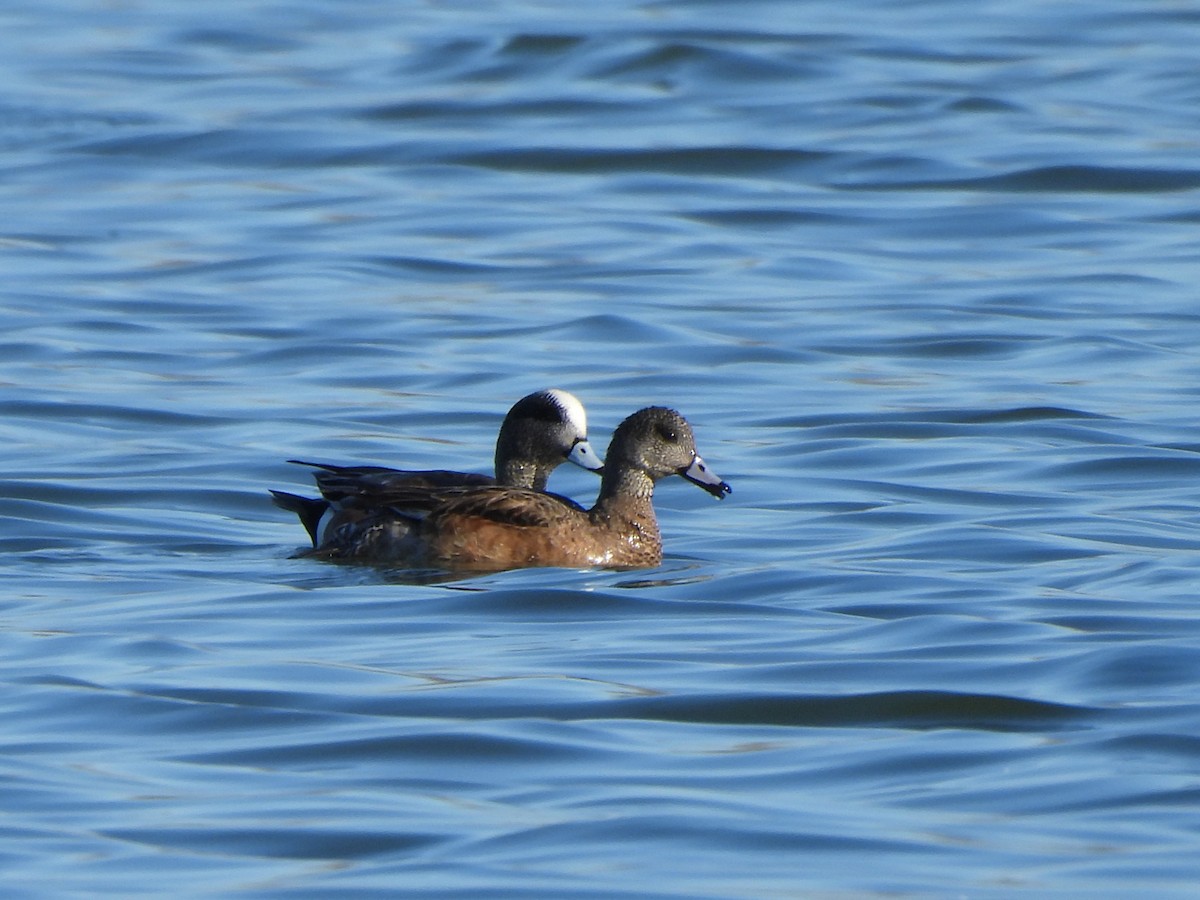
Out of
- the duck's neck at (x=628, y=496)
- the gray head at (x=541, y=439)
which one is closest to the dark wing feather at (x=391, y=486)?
the duck's neck at (x=628, y=496)

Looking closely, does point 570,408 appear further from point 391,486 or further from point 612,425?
point 612,425

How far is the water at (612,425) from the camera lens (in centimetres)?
658

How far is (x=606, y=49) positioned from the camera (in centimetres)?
2483

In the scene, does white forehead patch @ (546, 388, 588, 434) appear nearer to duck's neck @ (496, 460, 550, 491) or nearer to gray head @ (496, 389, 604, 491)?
gray head @ (496, 389, 604, 491)

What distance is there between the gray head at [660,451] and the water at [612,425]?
0.33m

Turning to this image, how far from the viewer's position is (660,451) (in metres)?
10.7

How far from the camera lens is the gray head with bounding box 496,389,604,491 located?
11.1m

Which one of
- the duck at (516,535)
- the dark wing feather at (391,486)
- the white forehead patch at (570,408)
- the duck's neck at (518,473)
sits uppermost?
the white forehead patch at (570,408)

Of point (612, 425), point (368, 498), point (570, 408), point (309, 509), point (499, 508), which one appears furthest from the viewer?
point (612, 425)

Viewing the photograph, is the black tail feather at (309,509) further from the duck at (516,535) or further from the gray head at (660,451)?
the gray head at (660,451)

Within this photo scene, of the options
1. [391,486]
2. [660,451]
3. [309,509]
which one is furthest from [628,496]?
[309,509]

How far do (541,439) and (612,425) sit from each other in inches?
78.4

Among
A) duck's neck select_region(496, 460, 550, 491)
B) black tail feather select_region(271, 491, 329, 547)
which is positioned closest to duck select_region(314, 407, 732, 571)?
black tail feather select_region(271, 491, 329, 547)

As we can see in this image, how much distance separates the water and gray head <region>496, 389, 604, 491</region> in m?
0.57
